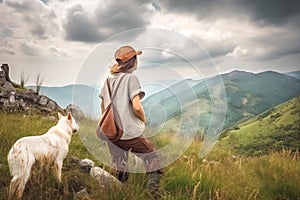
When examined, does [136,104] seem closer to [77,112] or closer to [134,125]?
[134,125]

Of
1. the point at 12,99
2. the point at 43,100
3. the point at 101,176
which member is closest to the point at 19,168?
the point at 101,176

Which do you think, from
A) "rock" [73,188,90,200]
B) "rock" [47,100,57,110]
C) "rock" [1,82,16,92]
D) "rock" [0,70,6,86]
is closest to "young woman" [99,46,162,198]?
"rock" [73,188,90,200]

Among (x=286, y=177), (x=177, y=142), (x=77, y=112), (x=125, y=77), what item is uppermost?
(x=125, y=77)

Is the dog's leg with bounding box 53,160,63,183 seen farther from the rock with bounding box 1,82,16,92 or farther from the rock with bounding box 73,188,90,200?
the rock with bounding box 1,82,16,92

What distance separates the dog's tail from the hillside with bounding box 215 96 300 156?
5.47 meters

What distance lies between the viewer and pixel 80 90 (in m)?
4.42

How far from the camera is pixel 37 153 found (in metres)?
4.31

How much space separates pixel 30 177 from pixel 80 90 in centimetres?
100

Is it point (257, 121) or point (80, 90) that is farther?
point (257, 121)

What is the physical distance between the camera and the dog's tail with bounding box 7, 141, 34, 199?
4.05 meters

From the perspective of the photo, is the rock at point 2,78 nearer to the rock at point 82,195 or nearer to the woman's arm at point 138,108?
the rock at point 82,195

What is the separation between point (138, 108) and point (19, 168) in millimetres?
1256

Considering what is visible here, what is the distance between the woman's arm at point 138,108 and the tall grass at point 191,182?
0.71m

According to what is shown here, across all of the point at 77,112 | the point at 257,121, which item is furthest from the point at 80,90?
the point at 257,121
